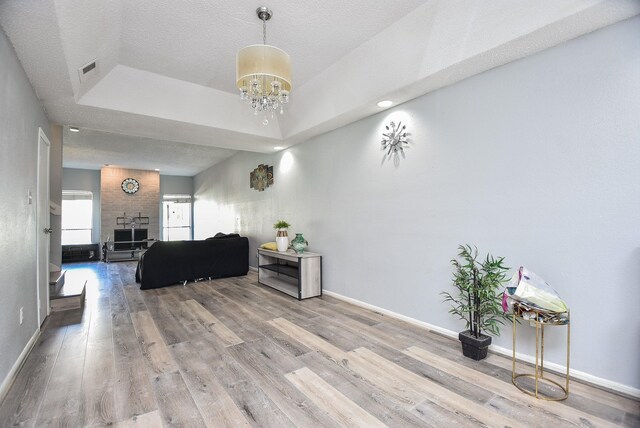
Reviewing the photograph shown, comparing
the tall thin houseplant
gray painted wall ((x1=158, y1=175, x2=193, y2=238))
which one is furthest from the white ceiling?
gray painted wall ((x1=158, y1=175, x2=193, y2=238))

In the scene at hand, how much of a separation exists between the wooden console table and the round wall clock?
21.7 feet

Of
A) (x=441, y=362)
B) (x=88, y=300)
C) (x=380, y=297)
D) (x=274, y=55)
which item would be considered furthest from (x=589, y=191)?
(x=88, y=300)

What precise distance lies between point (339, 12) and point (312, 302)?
328cm

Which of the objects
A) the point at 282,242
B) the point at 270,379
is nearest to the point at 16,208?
the point at 270,379

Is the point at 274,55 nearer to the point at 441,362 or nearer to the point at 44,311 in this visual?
the point at 441,362

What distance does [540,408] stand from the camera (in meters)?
1.83

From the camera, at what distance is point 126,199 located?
31.3 feet

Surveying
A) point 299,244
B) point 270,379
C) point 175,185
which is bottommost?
point 270,379

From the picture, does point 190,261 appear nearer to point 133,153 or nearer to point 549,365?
point 133,153

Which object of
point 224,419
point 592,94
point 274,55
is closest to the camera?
point 224,419

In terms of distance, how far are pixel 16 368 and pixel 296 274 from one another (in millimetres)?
3049

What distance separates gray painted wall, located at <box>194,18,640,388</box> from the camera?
1.97 metres

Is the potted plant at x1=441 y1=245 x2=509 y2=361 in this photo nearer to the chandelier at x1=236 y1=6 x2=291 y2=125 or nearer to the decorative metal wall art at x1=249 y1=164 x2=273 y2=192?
the chandelier at x1=236 y1=6 x2=291 y2=125

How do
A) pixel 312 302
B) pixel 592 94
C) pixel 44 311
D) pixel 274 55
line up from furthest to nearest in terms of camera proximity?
pixel 312 302 → pixel 44 311 → pixel 274 55 → pixel 592 94
